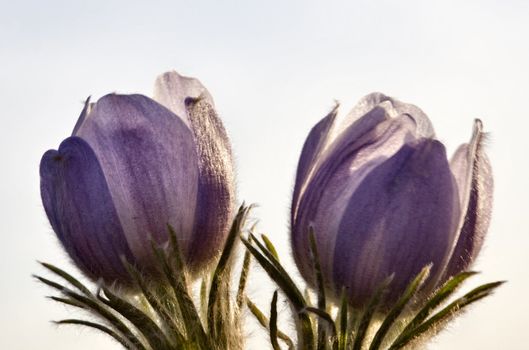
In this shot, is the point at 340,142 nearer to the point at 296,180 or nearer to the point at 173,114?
the point at 296,180

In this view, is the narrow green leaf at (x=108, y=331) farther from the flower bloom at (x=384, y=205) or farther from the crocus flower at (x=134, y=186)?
the flower bloom at (x=384, y=205)

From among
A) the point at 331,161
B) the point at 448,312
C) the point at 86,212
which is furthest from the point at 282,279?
the point at 86,212

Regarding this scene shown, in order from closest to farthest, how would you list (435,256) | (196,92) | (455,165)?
(435,256), (455,165), (196,92)

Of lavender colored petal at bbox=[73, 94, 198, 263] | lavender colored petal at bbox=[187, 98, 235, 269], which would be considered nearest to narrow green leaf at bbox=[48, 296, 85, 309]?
lavender colored petal at bbox=[73, 94, 198, 263]

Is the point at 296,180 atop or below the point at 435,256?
atop

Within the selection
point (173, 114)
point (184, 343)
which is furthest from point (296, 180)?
point (184, 343)

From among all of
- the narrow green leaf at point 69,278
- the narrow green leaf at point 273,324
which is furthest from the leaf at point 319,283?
the narrow green leaf at point 69,278

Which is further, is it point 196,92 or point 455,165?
point 196,92
